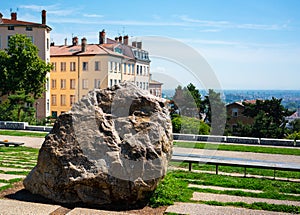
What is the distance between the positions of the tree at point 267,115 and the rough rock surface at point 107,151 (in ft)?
65.3

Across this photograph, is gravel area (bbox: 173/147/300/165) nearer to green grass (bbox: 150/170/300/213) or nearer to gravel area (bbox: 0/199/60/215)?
green grass (bbox: 150/170/300/213)

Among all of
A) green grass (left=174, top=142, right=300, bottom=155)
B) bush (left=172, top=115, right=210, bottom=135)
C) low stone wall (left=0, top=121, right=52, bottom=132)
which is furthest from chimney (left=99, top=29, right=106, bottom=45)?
green grass (left=174, top=142, right=300, bottom=155)

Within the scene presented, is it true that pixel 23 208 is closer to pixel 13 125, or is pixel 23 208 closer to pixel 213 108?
pixel 13 125

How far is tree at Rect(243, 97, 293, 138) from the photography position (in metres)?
27.8

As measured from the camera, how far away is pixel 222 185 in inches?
419

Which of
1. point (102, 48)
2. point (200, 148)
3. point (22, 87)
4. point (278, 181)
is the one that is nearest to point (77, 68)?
point (102, 48)

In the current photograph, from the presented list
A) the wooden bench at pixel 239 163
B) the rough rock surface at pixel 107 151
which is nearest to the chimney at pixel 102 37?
the wooden bench at pixel 239 163

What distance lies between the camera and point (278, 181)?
11.4m

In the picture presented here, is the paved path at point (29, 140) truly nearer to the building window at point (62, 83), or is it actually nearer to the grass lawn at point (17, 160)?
the grass lawn at point (17, 160)

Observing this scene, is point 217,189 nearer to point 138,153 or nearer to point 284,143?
point 138,153

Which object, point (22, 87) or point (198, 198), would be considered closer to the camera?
point (198, 198)

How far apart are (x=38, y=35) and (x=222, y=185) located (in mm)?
35544

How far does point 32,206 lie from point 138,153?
252cm

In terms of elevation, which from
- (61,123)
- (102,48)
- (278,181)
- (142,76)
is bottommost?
(278,181)
